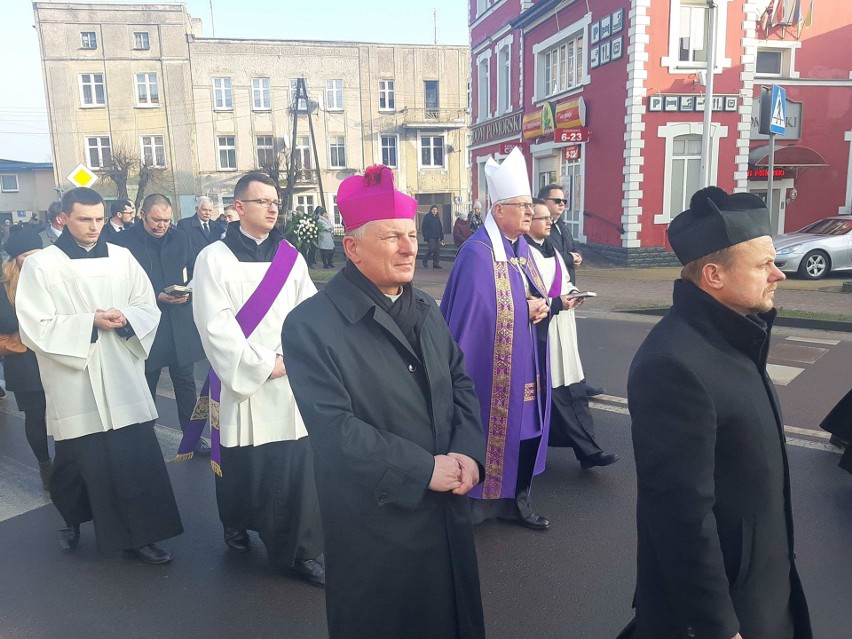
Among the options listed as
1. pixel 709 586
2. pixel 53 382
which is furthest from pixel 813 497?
pixel 53 382

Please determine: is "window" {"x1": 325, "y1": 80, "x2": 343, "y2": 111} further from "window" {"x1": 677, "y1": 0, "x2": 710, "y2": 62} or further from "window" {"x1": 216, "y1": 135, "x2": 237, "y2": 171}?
"window" {"x1": 677, "y1": 0, "x2": 710, "y2": 62}

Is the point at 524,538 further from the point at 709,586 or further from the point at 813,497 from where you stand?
the point at 709,586

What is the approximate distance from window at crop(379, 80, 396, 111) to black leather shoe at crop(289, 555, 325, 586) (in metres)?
38.8

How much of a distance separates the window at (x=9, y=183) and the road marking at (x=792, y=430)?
4978 centimetres

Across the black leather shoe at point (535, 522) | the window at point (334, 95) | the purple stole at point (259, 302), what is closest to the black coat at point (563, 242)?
the black leather shoe at point (535, 522)

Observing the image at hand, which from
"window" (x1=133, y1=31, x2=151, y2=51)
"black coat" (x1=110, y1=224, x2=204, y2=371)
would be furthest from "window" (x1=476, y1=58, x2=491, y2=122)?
"black coat" (x1=110, y1=224, x2=204, y2=371)

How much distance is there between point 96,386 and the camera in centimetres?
381

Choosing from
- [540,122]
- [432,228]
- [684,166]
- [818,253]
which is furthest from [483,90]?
[818,253]

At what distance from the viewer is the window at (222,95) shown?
1537 inches

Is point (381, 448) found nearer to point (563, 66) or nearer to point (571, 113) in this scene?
point (571, 113)

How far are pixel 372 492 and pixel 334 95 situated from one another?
133 ft

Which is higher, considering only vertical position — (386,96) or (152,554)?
(386,96)

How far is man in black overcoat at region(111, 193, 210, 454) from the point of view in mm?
5891

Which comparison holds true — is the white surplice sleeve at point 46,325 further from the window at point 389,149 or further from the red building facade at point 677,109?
the window at point 389,149
